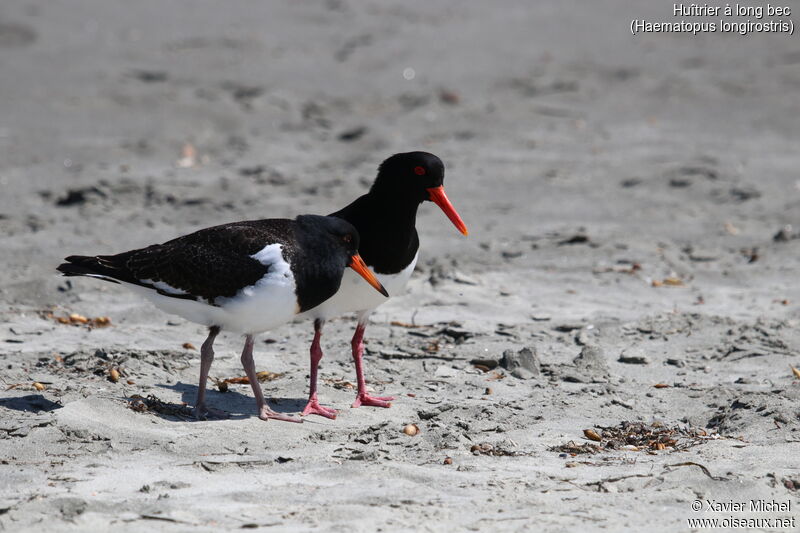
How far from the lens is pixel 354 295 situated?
20.4ft

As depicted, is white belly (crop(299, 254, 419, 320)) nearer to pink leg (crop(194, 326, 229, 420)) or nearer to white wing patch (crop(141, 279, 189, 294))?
pink leg (crop(194, 326, 229, 420))

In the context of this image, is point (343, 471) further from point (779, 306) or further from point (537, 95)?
point (537, 95)

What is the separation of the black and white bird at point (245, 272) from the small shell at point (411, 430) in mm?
624

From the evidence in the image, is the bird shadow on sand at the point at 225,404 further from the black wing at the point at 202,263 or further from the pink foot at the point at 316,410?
the black wing at the point at 202,263

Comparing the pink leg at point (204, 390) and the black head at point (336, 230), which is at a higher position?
the black head at point (336, 230)

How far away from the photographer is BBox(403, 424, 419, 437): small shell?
5.63m

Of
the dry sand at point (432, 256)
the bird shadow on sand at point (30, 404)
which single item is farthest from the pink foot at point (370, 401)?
the bird shadow on sand at point (30, 404)

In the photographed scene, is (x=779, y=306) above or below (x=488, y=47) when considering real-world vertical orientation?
below

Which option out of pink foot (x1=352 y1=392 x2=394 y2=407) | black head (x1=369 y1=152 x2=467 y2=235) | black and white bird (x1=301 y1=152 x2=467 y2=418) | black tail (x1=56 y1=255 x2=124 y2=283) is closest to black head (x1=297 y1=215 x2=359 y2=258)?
black and white bird (x1=301 y1=152 x2=467 y2=418)

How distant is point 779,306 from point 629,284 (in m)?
1.18

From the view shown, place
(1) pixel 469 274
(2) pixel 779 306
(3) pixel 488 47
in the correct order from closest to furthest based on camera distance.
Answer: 1. (2) pixel 779 306
2. (1) pixel 469 274
3. (3) pixel 488 47

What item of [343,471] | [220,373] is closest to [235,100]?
[220,373]

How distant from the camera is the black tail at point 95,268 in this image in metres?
6.04

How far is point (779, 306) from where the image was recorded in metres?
8.30
